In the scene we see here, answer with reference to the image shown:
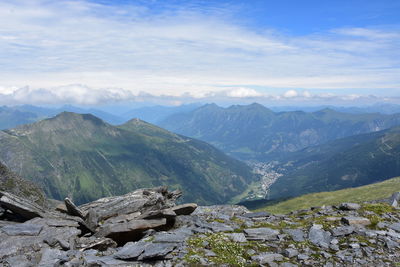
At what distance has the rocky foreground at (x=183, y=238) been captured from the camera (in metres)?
17.0

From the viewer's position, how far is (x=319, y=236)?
20875 mm

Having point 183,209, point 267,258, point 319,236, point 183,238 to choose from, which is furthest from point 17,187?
point 319,236

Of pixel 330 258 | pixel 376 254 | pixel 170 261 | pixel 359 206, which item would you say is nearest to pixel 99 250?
pixel 170 261

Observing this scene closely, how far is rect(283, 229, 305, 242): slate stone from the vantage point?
20.6 m

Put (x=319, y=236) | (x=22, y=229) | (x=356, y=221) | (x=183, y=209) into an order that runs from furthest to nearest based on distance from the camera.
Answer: (x=183, y=209) < (x=356, y=221) < (x=319, y=236) < (x=22, y=229)

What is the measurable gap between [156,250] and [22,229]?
10.4m

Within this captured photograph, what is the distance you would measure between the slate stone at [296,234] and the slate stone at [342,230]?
7.67ft

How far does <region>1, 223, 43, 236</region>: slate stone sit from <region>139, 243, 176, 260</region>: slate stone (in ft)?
28.5

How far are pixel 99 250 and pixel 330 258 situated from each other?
15.0m

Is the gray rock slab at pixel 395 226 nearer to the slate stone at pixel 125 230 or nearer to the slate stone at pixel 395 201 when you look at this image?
the slate stone at pixel 395 201

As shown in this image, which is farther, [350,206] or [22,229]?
[350,206]

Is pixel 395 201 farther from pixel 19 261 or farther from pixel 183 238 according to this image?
pixel 19 261

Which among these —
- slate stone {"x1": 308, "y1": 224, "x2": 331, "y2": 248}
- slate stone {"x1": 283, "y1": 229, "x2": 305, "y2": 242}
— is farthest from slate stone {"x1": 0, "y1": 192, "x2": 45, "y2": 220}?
slate stone {"x1": 308, "y1": 224, "x2": 331, "y2": 248}

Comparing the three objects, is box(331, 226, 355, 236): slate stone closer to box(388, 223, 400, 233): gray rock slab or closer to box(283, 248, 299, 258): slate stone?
box(388, 223, 400, 233): gray rock slab
